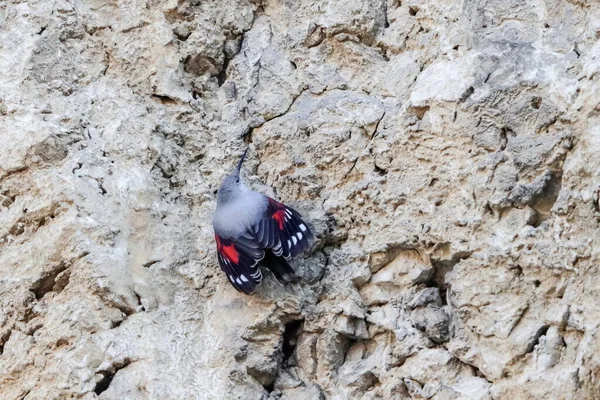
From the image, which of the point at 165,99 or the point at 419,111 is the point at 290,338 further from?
the point at 165,99

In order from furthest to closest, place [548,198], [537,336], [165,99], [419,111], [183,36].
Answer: [183,36] → [165,99] → [419,111] → [548,198] → [537,336]

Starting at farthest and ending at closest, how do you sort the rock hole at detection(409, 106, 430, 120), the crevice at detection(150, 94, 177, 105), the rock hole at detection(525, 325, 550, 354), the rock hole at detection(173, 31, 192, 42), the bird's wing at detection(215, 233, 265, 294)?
the rock hole at detection(173, 31, 192, 42), the crevice at detection(150, 94, 177, 105), the rock hole at detection(409, 106, 430, 120), the bird's wing at detection(215, 233, 265, 294), the rock hole at detection(525, 325, 550, 354)

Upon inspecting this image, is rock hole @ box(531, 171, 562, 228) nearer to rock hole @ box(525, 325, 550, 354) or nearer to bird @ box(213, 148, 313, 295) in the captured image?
rock hole @ box(525, 325, 550, 354)

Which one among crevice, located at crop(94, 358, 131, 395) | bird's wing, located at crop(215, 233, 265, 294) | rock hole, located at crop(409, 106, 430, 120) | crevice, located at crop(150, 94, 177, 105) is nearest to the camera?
crevice, located at crop(94, 358, 131, 395)

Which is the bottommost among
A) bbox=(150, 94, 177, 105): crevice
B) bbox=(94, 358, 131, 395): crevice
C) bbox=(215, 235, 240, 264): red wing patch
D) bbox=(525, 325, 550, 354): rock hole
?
bbox=(94, 358, 131, 395): crevice

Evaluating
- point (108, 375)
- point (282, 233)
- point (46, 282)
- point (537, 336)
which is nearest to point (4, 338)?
point (46, 282)

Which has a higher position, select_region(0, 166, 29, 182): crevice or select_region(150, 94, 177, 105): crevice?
select_region(150, 94, 177, 105): crevice

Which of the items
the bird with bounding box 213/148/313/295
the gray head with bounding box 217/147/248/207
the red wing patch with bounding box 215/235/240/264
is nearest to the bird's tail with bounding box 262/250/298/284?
the bird with bounding box 213/148/313/295

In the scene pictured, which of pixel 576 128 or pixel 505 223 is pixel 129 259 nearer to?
pixel 505 223
